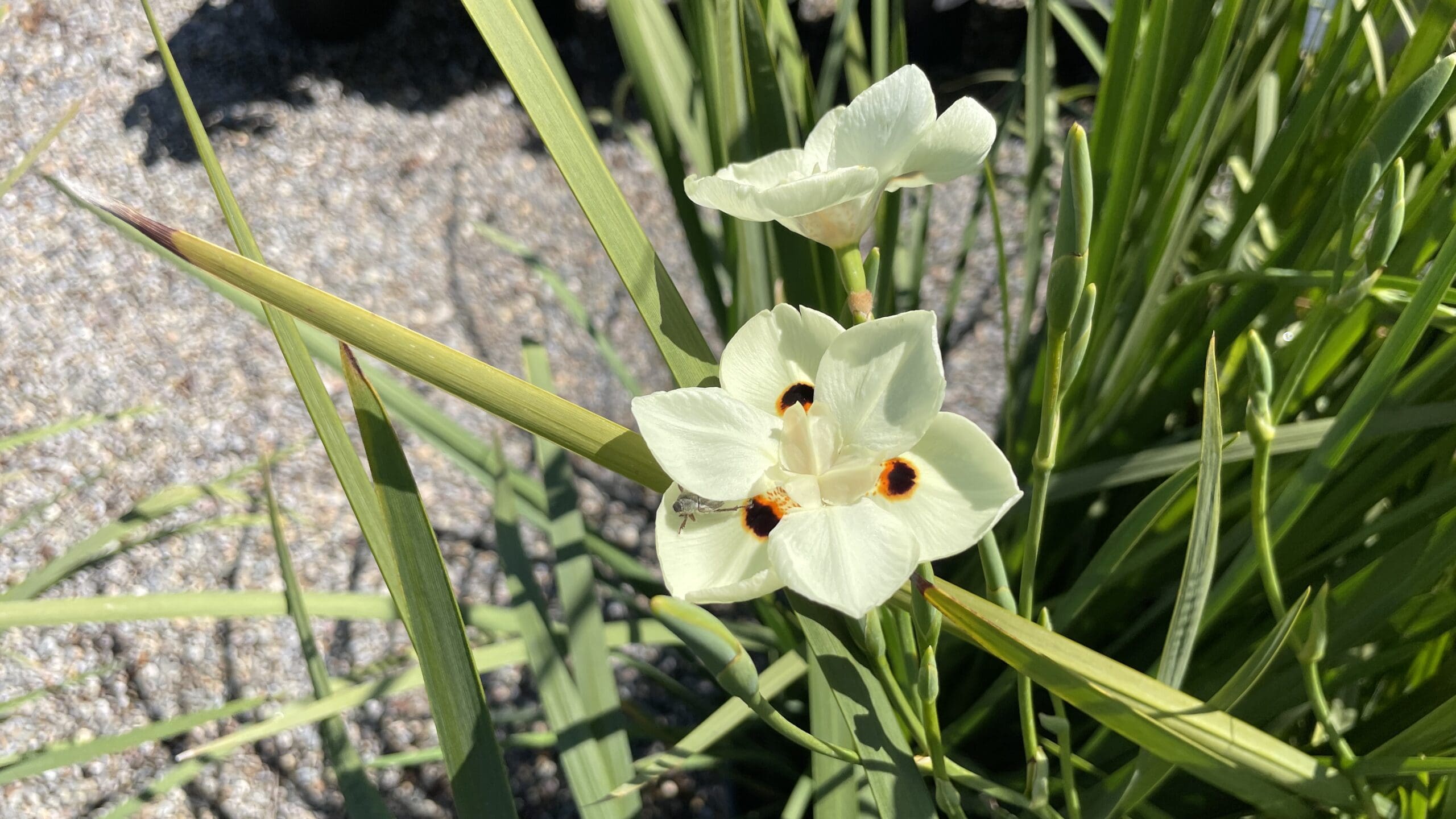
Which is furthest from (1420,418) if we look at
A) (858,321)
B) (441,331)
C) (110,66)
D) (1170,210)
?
(110,66)

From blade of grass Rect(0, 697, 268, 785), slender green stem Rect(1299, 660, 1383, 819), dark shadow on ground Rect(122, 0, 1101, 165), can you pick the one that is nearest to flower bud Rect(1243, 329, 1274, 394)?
slender green stem Rect(1299, 660, 1383, 819)

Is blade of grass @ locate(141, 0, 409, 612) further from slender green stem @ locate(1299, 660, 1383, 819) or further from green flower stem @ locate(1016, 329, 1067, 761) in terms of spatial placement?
slender green stem @ locate(1299, 660, 1383, 819)

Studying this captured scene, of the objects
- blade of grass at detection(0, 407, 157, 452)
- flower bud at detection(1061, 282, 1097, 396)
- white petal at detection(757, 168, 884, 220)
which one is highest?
blade of grass at detection(0, 407, 157, 452)

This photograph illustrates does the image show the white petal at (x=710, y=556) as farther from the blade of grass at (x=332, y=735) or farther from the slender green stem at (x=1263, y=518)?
the blade of grass at (x=332, y=735)

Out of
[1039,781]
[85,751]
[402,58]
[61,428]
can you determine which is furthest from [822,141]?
[402,58]

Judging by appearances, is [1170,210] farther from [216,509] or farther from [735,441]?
[216,509]

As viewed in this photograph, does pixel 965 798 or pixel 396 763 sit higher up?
pixel 396 763

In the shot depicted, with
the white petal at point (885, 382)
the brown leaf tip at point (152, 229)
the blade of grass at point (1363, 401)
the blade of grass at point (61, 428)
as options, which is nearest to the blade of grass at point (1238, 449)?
the blade of grass at point (1363, 401)

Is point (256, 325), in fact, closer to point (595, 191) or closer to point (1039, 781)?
point (595, 191)
